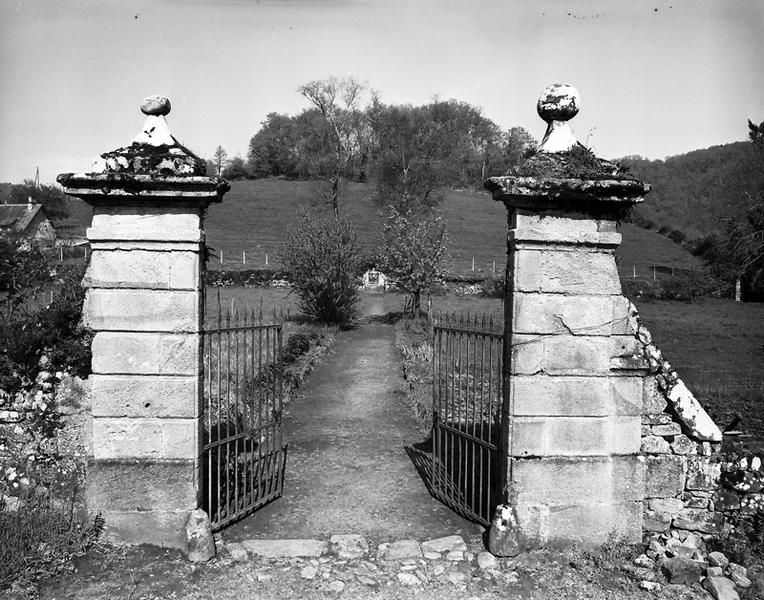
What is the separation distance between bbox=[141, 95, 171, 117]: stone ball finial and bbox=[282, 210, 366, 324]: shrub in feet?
47.0

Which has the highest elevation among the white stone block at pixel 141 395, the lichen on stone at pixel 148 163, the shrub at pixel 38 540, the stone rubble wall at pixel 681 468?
the lichen on stone at pixel 148 163

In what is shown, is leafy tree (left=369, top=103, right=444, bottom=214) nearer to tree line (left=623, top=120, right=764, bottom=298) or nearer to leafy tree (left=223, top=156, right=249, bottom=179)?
tree line (left=623, top=120, right=764, bottom=298)

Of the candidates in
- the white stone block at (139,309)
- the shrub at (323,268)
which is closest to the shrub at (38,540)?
the white stone block at (139,309)

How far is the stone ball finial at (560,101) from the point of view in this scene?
5082 millimetres

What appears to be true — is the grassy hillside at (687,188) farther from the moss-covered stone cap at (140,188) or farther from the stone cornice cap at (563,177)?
the moss-covered stone cap at (140,188)

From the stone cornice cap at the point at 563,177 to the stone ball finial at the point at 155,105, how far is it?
9.49 ft

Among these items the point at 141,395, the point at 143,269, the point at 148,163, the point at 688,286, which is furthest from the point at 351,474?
the point at 688,286

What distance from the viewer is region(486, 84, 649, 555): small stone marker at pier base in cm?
498

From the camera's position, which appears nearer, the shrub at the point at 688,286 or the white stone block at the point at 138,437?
the white stone block at the point at 138,437

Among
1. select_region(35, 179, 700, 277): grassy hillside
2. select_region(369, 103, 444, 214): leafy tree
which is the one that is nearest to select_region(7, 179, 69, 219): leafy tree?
select_region(35, 179, 700, 277): grassy hillside

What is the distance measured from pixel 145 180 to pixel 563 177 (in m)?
3.46

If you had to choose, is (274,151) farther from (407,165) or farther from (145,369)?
(145,369)

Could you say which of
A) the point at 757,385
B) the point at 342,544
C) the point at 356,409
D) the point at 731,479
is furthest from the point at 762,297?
the point at 342,544

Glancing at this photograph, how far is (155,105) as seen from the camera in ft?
16.6
